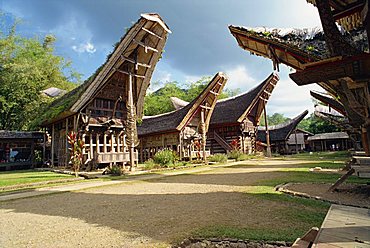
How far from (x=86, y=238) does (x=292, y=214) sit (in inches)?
131

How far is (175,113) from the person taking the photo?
2327cm

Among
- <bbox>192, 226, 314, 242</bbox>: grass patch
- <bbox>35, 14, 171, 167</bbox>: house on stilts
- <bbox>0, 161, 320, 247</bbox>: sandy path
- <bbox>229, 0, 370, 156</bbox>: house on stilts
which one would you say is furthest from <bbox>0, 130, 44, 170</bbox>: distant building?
<bbox>192, 226, 314, 242</bbox>: grass patch

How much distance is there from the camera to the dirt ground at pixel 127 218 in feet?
10.2

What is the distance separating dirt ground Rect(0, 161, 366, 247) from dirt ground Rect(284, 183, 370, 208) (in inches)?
47.2

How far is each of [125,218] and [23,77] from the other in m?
23.7

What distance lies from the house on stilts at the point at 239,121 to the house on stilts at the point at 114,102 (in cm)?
1230

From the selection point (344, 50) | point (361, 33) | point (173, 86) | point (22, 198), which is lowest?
point (22, 198)

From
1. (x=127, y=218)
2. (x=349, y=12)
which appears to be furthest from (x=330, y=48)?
(x=127, y=218)

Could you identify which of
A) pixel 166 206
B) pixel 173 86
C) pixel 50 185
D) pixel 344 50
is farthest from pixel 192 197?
pixel 173 86

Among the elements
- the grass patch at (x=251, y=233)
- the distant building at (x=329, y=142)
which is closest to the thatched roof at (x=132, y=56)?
the grass patch at (x=251, y=233)

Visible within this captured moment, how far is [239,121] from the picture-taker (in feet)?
80.3

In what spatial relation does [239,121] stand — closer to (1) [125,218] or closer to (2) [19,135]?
(2) [19,135]

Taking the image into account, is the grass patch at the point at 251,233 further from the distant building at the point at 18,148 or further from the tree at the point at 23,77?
the tree at the point at 23,77

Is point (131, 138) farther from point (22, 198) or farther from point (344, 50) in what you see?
point (344, 50)
